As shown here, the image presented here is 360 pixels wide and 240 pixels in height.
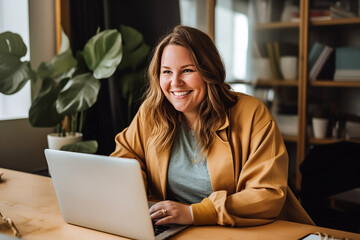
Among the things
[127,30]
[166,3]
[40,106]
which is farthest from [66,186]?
[166,3]

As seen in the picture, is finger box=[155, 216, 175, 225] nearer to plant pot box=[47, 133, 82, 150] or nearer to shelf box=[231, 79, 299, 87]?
plant pot box=[47, 133, 82, 150]

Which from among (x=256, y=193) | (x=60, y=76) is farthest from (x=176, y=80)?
(x=60, y=76)

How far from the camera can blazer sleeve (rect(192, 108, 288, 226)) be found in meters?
1.16

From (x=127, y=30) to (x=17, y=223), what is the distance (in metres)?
1.81

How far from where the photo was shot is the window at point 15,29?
8.07 feet

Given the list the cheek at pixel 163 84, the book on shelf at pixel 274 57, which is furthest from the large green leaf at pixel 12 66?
the book on shelf at pixel 274 57

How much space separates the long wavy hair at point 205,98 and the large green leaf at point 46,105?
3.00ft

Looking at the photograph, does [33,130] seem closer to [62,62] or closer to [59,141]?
[59,141]

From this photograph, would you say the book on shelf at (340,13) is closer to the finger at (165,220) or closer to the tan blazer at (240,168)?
the tan blazer at (240,168)

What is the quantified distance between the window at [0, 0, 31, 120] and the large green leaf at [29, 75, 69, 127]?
0.34m

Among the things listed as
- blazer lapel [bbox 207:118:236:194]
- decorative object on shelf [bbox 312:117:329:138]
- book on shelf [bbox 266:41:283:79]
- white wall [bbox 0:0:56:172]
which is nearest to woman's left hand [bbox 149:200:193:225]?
blazer lapel [bbox 207:118:236:194]

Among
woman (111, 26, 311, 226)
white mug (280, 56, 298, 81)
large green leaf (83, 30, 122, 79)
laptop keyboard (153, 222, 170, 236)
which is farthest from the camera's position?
white mug (280, 56, 298, 81)

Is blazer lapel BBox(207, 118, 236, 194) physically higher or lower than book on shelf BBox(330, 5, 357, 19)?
lower

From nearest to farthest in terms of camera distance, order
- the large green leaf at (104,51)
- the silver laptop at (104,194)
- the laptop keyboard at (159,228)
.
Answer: the silver laptop at (104,194) → the laptop keyboard at (159,228) → the large green leaf at (104,51)
